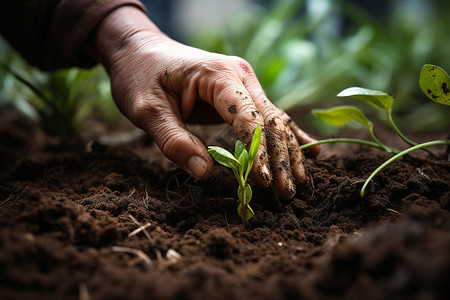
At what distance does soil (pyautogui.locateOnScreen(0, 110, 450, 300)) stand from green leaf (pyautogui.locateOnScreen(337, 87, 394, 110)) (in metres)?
0.22

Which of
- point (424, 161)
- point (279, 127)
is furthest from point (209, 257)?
point (424, 161)

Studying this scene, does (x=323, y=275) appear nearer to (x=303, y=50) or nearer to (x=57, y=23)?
(x=57, y=23)

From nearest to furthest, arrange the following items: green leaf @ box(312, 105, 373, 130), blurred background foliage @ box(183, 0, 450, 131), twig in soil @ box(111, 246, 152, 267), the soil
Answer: the soil
twig in soil @ box(111, 246, 152, 267)
green leaf @ box(312, 105, 373, 130)
blurred background foliage @ box(183, 0, 450, 131)

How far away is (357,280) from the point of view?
0.55 metres

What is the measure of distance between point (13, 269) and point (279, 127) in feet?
2.52

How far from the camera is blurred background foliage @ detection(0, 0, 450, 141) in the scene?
2.15 m

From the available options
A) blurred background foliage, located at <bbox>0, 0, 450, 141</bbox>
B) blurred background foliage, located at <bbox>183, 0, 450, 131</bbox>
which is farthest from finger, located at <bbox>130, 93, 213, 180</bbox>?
blurred background foliage, located at <bbox>183, 0, 450, 131</bbox>

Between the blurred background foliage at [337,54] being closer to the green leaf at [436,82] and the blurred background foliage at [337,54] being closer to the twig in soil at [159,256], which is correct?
the green leaf at [436,82]

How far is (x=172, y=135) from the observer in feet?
3.35

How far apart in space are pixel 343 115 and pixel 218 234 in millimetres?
628

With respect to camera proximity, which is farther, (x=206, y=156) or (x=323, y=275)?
(x=206, y=156)

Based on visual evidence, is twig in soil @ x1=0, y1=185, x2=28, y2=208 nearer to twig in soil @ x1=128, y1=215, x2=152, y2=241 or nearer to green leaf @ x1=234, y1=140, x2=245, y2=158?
twig in soil @ x1=128, y1=215, x2=152, y2=241

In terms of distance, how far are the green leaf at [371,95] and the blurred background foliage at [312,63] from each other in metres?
1.21

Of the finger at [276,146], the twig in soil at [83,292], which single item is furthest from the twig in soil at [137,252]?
the finger at [276,146]
